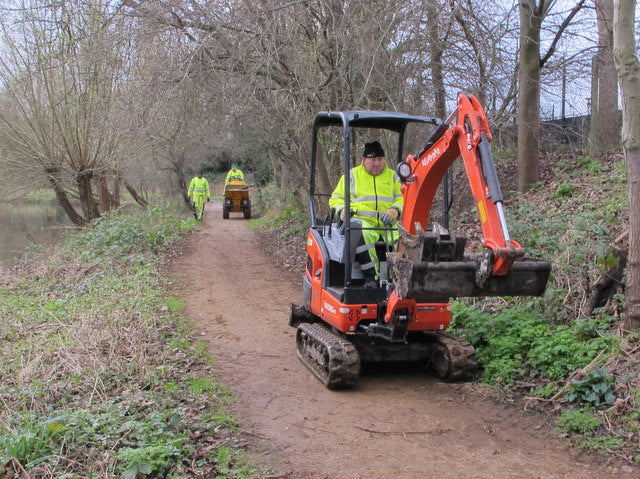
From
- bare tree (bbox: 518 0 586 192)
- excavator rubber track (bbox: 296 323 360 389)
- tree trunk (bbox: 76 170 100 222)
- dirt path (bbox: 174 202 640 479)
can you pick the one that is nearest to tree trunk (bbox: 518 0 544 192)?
bare tree (bbox: 518 0 586 192)

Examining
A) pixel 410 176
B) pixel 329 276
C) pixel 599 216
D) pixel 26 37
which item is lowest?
pixel 329 276

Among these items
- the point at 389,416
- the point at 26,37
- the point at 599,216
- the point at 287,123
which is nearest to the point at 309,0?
the point at 287,123

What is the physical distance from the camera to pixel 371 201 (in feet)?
20.3

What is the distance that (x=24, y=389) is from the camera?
204 inches

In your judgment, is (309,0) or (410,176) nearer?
(410,176)

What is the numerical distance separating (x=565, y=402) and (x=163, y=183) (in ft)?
101

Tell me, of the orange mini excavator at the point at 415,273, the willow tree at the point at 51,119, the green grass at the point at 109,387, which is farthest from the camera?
the willow tree at the point at 51,119

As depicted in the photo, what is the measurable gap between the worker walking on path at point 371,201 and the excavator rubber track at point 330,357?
2.23 feet

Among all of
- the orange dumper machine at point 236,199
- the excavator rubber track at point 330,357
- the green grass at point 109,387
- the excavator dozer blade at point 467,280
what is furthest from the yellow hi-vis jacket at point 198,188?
the excavator dozer blade at point 467,280

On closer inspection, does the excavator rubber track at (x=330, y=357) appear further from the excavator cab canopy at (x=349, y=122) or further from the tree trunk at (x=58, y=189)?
the tree trunk at (x=58, y=189)

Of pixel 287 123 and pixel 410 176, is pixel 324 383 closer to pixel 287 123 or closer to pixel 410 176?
pixel 410 176

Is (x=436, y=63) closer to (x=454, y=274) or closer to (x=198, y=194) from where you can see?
(x=454, y=274)

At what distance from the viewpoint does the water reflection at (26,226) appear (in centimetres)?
2043

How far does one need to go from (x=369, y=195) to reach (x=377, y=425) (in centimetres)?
233
